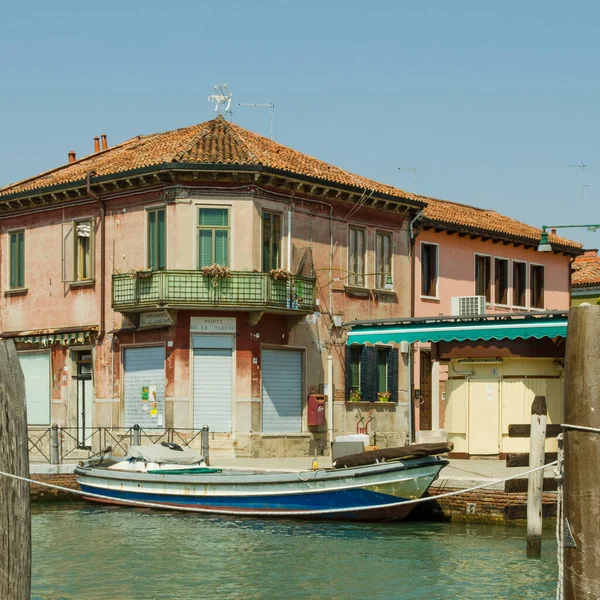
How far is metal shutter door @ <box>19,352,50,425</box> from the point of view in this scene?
98.6ft

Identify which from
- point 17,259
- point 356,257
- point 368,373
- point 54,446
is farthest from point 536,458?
point 17,259

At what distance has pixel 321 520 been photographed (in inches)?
755

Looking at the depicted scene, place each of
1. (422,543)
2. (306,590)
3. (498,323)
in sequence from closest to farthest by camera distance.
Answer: (306,590)
(422,543)
(498,323)

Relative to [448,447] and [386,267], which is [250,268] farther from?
Result: [448,447]

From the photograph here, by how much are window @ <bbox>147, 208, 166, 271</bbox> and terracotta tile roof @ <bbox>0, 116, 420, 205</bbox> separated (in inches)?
49.3

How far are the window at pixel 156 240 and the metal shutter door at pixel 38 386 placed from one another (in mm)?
4754

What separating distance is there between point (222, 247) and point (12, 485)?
2145 cm

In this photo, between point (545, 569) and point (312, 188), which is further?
point (312, 188)

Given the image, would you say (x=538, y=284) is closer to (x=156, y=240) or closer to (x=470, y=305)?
(x=470, y=305)

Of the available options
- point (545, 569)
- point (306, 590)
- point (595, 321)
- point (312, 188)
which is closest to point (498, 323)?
point (312, 188)

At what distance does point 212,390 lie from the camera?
26.9 metres

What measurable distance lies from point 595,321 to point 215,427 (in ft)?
68.0

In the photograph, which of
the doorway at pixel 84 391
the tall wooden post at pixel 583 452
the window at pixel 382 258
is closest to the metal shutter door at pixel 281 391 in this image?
the window at pixel 382 258

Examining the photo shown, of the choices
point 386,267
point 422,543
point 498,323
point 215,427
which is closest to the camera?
point 422,543
